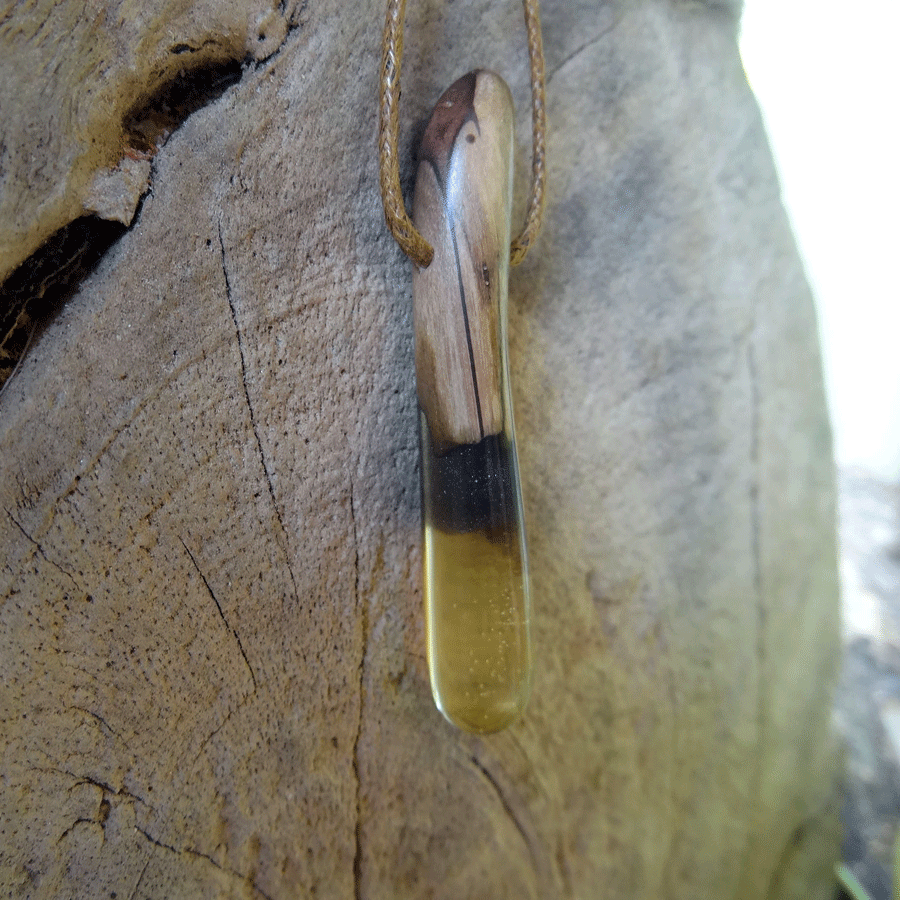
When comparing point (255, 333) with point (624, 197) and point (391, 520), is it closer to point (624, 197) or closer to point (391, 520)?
point (391, 520)

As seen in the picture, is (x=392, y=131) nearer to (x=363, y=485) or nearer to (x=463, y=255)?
(x=463, y=255)

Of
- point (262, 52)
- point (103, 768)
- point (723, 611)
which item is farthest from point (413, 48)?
point (723, 611)

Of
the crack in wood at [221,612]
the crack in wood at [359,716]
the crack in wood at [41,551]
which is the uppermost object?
the crack in wood at [41,551]

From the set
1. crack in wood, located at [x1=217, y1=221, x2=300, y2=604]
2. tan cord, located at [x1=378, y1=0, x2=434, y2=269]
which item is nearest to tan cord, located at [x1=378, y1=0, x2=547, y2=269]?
tan cord, located at [x1=378, y1=0, x2=434, y2=269]

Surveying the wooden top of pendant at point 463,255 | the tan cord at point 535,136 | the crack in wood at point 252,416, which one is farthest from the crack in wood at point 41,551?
the tan cord at point 535,136

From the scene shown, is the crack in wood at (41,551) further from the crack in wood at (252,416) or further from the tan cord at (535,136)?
the tan cord at (535,136)

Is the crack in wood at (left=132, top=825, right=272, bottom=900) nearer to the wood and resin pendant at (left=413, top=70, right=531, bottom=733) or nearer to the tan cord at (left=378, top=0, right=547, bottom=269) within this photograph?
the wood and resin pendant at (left=413, top=70, right=531, bottom=733)
